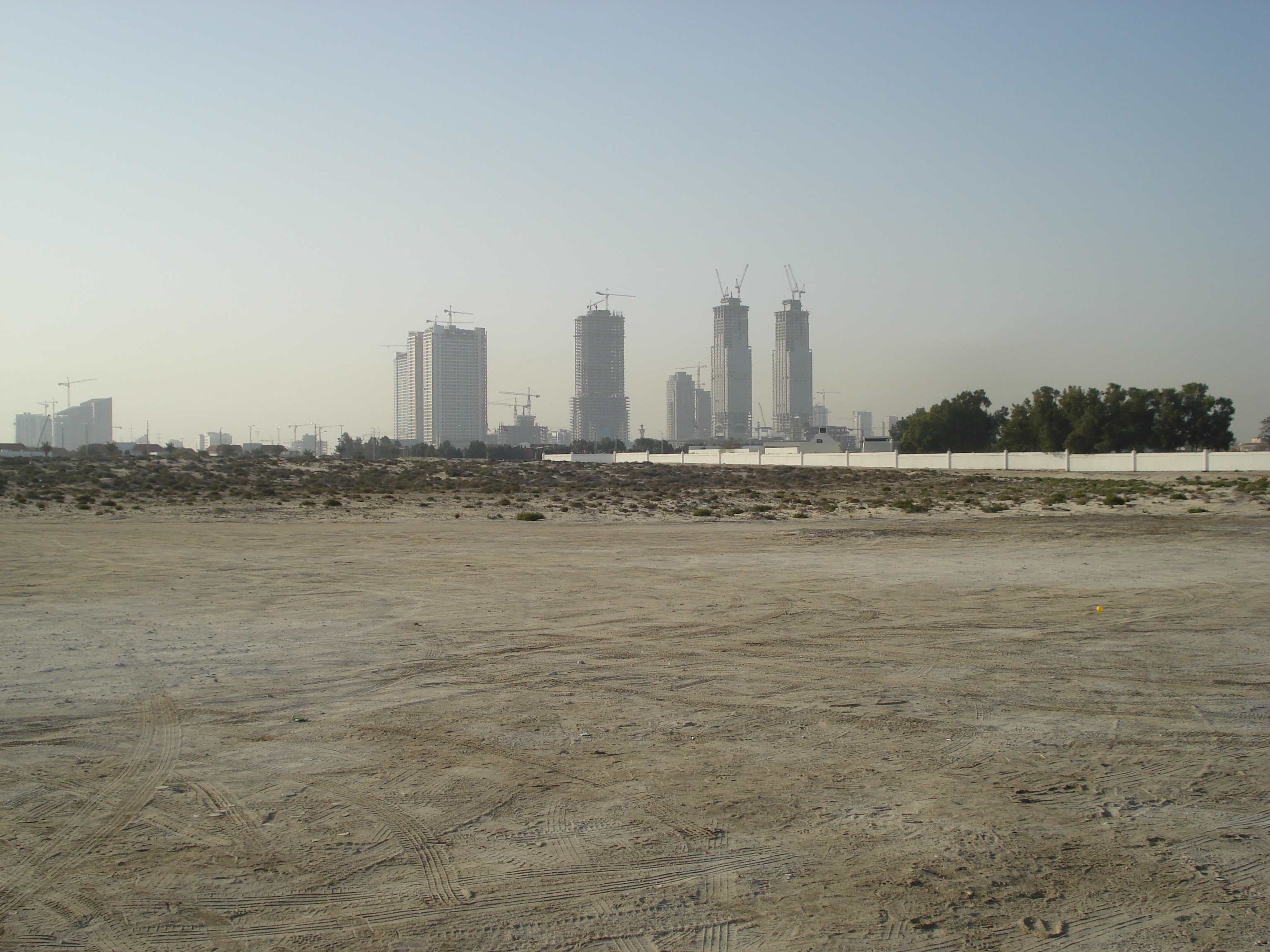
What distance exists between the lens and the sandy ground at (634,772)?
13.7ft

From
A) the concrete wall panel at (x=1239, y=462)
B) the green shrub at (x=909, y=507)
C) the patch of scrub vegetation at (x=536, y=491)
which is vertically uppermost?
the concrete wall panel at (x=1239, y=462)

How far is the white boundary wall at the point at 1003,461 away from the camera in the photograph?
200 feet

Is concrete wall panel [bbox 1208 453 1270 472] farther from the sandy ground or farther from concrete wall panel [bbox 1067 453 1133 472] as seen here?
the sandy ground

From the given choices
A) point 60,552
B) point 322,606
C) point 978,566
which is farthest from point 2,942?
Answer: point 60,552

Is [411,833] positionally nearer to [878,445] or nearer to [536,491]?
[536,491]

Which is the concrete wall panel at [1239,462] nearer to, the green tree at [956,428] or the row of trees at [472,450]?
the green tree at [956,428]

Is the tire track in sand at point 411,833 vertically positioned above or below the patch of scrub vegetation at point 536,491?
below

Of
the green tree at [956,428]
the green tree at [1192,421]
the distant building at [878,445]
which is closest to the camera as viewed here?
the green tree at [1192,421]

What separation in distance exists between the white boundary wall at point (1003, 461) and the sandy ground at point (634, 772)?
55.9 m

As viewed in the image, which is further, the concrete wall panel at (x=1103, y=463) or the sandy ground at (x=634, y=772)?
the concrete wall panel at (x=1103, y=463)

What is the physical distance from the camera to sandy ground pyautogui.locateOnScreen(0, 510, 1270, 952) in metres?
4.16

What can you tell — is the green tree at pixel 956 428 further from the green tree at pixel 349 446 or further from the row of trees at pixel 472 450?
the green tree at pixel 349 446

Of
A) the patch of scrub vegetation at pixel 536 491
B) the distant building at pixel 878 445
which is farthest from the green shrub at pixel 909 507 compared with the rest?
the distant building at pixel 878 445

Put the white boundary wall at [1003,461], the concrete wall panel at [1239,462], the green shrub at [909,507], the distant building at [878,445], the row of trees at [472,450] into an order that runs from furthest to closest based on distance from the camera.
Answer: the row of trees at [472,450] → the distant building at [878,445] → the white boundary wall at [1003,461] → the concrete wall panel at [1239,462] → the green shrub at [909,507]
